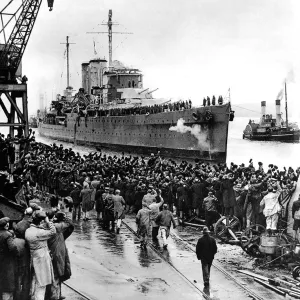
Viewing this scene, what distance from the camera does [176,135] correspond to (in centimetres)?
4672

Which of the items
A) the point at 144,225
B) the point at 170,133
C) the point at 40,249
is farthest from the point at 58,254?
the point at 170,133

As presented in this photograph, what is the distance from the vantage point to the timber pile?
8453mm

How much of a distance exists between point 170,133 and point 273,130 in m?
34.4

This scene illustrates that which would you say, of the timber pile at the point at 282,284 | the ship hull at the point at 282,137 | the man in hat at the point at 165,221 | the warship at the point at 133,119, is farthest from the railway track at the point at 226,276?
the ship hull at the point at 282,137

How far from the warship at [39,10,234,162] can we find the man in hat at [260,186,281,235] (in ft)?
97.3

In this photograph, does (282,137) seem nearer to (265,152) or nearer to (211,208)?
(265,152)

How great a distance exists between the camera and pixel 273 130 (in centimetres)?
7844

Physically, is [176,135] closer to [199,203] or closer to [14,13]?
[14,13]

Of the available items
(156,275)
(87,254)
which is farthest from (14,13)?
(156,275)

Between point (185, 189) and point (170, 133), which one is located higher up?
point (170, 133)

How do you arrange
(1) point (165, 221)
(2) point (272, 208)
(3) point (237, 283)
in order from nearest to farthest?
(3) point (237, 283)
(2) point (272, 208)
(1) point (165, 221)

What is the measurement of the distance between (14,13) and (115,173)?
12.1 meters

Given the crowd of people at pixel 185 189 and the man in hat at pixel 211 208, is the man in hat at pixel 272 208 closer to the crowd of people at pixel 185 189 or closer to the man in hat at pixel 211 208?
the crowd of people at pixel 185 189

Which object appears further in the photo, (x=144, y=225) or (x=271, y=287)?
(x=144, y=225)
